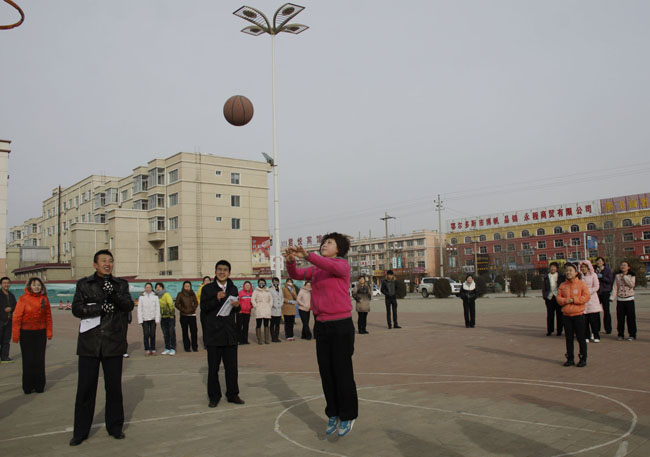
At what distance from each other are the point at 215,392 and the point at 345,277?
2.78 metres

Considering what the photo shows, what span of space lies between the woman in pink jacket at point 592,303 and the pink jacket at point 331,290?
8.85m

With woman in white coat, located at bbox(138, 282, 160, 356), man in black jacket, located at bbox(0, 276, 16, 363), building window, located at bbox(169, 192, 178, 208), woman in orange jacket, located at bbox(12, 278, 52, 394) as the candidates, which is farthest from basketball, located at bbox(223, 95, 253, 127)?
building window, located at bbox(169, 192, 178, 208)

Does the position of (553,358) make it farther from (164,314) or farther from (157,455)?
(164,314)

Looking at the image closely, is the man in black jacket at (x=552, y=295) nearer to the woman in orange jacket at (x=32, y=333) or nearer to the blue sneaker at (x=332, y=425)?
the blue sneaker at (x=332, y=425)

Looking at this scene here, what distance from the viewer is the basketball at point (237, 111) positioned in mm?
21219

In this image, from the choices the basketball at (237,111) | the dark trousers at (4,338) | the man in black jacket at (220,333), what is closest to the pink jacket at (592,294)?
the man in black jacket at (220,333)

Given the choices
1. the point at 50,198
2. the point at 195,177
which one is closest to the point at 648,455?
the point at 195,177

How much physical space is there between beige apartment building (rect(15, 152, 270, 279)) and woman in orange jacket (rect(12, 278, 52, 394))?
1974 inches

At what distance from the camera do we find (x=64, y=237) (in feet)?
266

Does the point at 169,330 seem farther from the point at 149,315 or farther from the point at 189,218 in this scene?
the point at 189,218

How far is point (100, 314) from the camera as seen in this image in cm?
588

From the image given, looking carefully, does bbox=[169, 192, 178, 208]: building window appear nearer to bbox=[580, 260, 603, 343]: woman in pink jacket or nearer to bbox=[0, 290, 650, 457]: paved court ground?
bbox=[0, 290, 650, 457]: paved court ground

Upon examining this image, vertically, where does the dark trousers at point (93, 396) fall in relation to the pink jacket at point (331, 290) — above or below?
below

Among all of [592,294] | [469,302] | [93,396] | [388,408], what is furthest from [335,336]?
[469,302]
